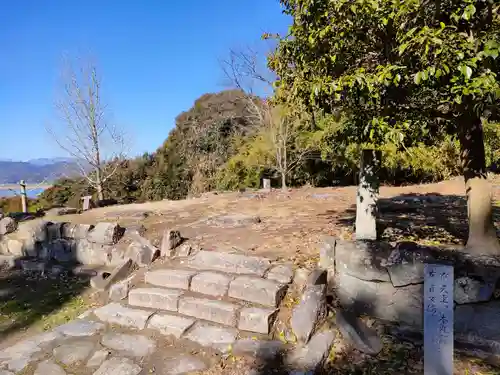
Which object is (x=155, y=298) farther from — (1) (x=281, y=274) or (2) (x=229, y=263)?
(1) (x=281, y=274)

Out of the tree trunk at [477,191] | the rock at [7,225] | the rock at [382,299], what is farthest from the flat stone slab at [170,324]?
the rock at [7,225]

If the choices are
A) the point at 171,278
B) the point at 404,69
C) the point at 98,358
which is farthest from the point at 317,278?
the point at 98,358

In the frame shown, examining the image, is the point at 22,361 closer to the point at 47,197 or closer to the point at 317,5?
the point at 317,5

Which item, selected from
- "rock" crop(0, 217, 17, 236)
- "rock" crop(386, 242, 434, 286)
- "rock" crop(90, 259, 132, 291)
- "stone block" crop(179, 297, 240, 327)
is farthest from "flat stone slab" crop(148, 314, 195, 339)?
"rock" crop(0, 217, 17, 236)

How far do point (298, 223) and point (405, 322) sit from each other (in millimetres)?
2816

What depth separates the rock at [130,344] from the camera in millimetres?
3377

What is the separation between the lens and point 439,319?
7.88 feet

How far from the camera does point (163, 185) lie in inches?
712

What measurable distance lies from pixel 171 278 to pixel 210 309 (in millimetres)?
808

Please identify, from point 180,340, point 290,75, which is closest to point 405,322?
point 180,340

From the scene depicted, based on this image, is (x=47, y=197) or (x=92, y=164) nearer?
(x=92, y=164)

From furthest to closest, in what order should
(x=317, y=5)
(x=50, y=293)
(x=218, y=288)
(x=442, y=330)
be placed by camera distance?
(x=50, y=293), (x=218, y=288), (x=317, y=5), (x=442, y=330)

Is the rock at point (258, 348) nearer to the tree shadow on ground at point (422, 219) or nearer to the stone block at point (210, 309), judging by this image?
the stone block at point (210, 309)

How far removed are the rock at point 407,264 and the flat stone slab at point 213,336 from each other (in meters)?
1.61
